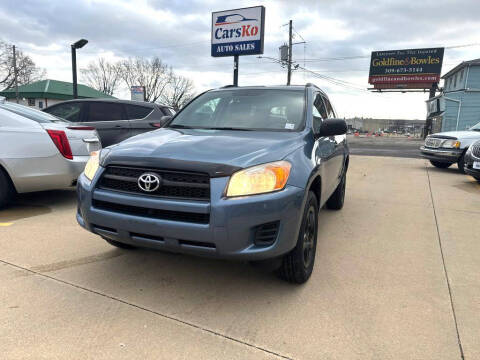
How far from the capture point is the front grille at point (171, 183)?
2.20 meters

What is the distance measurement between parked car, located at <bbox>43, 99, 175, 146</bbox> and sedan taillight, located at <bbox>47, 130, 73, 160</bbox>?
8.24 ft

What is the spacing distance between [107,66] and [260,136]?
51.9 meters

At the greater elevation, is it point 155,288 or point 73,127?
point 73,127

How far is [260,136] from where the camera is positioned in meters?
2.81

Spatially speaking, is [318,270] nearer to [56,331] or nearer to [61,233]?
[56,331]

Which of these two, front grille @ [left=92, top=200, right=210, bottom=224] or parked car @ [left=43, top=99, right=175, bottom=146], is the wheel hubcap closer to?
front grille @ [left=92, top=200, right=210, bottom=224]

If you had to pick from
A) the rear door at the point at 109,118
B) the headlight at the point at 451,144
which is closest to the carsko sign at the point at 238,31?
the headlight at the point at 451,144

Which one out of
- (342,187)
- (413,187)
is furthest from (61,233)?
(413,187)

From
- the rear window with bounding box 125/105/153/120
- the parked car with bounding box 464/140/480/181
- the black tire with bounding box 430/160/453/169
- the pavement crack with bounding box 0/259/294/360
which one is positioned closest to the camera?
the pavement crack with bounding box 0/259/294/360

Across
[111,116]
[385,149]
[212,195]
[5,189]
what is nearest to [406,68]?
[385,149]

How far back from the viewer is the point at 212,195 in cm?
214

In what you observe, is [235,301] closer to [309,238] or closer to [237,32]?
[309,238]

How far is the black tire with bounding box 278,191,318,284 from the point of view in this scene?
2508 millimetres

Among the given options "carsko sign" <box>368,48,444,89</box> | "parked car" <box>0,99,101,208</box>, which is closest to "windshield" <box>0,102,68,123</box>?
"parked car" <box>0,99,101,208</box>
